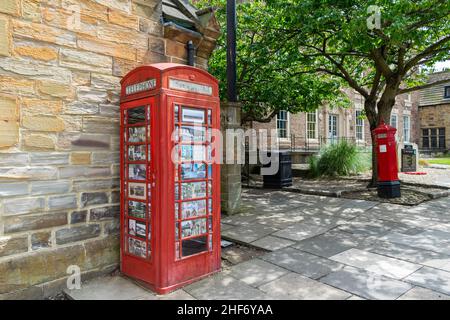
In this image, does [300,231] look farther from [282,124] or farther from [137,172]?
[282,124]

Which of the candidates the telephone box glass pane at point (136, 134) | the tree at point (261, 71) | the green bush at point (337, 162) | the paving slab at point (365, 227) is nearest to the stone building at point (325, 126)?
the green bush at point (337, 162)

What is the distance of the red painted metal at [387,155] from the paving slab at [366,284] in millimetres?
4601

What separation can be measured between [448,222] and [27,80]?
6.95 metres

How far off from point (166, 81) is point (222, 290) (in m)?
2.34

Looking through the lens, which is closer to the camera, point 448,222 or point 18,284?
point 18,284

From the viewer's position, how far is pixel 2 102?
322cm

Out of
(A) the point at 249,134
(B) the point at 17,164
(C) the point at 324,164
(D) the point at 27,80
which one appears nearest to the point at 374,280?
(B) the point at 17,164

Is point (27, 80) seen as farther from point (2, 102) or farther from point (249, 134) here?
point (249, 134)

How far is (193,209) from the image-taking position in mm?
Answer: 3707

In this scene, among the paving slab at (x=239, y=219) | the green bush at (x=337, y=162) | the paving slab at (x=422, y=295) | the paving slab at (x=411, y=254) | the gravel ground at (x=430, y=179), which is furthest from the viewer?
the green bush at (x=337, y=162)

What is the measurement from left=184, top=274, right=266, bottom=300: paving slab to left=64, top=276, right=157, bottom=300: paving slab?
18.8 inches

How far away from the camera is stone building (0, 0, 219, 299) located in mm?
3281

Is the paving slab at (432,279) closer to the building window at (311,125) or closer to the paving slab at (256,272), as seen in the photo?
the paving slab at (256,272)

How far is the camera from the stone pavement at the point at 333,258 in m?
3.38
